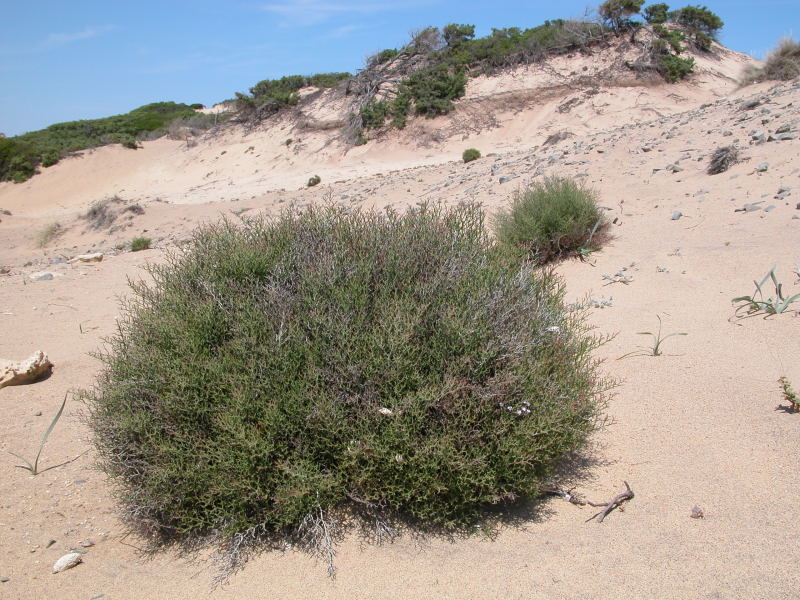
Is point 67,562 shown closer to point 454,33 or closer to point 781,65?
point 781,65

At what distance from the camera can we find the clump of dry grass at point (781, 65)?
13.1 meters

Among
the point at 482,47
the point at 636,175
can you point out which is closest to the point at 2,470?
the point at 636,175

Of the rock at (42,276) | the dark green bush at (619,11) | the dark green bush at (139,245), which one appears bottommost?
the dark green bush at (139,245)

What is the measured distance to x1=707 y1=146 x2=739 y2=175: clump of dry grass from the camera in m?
8.66

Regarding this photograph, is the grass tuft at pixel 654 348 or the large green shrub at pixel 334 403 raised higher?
the large green shrub at pixel 334 403

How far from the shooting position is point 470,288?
124 inches

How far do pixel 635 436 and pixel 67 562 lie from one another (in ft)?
10.4

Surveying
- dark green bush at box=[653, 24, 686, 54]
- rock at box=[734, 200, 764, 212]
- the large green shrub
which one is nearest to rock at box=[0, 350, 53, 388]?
the large green shrub

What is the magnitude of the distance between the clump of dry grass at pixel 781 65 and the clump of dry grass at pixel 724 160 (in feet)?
18.8

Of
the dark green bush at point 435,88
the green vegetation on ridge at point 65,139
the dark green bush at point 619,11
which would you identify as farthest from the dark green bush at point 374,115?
the green vegetation on ridge at point 65,139

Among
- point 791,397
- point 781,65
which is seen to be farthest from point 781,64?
point 791,397

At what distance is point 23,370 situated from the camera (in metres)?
5.21

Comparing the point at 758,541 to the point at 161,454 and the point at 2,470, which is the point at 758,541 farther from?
the point at 2,470

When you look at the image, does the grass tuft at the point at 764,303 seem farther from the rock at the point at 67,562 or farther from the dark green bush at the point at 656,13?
the dark green bush at the point at 656,13
